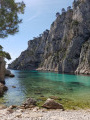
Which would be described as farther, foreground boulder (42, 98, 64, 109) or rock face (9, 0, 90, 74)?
rock face (9, 0, 90, 74)

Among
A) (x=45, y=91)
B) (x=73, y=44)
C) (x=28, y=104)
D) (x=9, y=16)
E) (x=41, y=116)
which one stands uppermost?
(x=73, y=44)

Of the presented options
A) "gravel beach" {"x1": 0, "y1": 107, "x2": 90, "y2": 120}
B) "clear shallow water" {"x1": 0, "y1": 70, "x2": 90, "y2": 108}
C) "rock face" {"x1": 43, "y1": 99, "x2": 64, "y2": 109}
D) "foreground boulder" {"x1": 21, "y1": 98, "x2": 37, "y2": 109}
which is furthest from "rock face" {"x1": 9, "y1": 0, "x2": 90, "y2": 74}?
"gravel beach" {"x1": 0, "y1": 107, "x2": 90, "y2": 120}

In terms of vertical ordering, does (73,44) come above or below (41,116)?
above

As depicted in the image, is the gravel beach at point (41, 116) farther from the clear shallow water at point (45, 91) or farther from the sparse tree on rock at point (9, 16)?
the sparse tree on rock at point (9, 16)

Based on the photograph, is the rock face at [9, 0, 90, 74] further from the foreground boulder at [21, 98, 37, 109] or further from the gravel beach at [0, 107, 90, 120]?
the gravel beach at [0, 107, 90, 120]

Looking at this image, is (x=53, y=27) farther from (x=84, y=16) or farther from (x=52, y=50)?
(x=84, y=16)

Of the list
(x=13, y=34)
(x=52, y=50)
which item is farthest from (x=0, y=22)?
(x=52, y=50)

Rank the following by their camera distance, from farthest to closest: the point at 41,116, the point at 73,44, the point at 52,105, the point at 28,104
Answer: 1. the point at 73,44
2. the point at 28,104
3. the point at 52,105
4. the point at 41,116

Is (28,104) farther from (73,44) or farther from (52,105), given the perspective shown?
(73,44)

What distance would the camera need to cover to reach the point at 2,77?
133ft

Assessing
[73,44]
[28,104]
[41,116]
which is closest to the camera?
[41,116]

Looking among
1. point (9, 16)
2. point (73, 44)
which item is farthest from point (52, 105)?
point (73, 44)

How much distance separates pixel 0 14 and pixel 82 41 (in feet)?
334

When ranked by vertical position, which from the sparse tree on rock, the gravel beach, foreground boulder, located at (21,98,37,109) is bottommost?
foreground boulder, located at (21,98,37,109)
